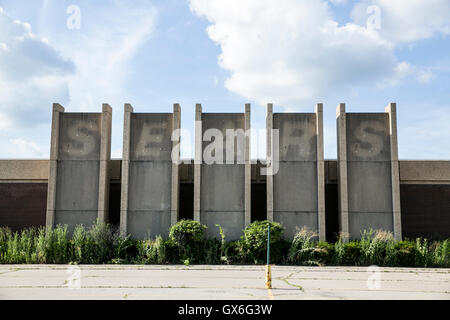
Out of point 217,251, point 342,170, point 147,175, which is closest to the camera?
point 217,251

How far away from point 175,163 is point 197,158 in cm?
111

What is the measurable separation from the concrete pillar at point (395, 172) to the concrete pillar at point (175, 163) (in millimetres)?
10456

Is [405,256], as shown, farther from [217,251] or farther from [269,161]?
[217,251]

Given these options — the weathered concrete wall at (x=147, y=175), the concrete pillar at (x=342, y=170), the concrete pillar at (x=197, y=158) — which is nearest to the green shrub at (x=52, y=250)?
the weathered concrete wall at (x=147, y=175)

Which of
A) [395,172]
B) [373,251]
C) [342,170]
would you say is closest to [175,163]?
[342,170]

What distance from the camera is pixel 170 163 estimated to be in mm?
20766

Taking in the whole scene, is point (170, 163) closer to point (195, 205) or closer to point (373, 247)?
point (195, 205)

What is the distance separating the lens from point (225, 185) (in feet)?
67.2

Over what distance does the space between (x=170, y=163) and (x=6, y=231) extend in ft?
28.6

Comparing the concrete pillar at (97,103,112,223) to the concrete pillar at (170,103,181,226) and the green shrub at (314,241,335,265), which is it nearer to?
the concrete pillar at (170,103,181,226)

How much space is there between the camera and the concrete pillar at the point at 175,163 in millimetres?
20109

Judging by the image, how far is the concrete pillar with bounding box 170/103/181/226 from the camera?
20.1 m

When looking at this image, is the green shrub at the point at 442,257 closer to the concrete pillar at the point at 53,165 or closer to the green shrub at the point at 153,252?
the green shrub at the point at 153,252
